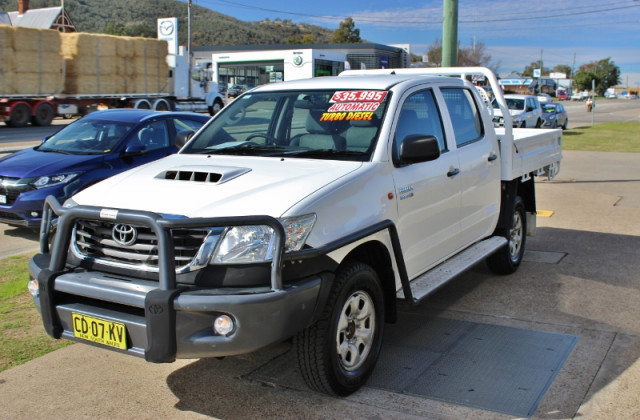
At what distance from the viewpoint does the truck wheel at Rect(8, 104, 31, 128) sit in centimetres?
2725

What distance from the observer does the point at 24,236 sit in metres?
8.49

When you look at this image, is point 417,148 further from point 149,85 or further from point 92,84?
point 149,85

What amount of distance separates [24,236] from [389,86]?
563cm

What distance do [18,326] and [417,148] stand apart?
3.38 meters

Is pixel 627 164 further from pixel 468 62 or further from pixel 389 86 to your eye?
pixel 468 62

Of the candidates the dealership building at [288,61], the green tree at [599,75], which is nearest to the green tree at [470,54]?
the dealership building at [288,61]

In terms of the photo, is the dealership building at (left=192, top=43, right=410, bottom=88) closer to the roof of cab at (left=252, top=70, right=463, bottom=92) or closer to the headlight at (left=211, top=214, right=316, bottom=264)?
the roof of cab at (left=252, top=70, right=463, bottom=92)

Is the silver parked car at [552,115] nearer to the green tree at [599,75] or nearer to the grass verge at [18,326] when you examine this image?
the grass verge at [18,326]

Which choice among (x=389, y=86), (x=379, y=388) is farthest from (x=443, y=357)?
(x=389, y=86)

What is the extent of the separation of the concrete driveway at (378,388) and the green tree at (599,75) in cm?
15510

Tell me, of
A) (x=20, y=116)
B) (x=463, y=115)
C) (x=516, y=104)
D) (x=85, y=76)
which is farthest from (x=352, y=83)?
(x=85, y=76)

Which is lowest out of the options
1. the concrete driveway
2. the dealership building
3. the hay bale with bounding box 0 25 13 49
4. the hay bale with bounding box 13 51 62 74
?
the concrete driveway

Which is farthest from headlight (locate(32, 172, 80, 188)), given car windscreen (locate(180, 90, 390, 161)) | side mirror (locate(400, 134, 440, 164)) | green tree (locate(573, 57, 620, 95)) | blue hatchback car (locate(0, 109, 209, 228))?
green tree (locate(573, 57, 620, 95))

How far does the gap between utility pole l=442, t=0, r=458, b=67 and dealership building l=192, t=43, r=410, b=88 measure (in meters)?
53.2
